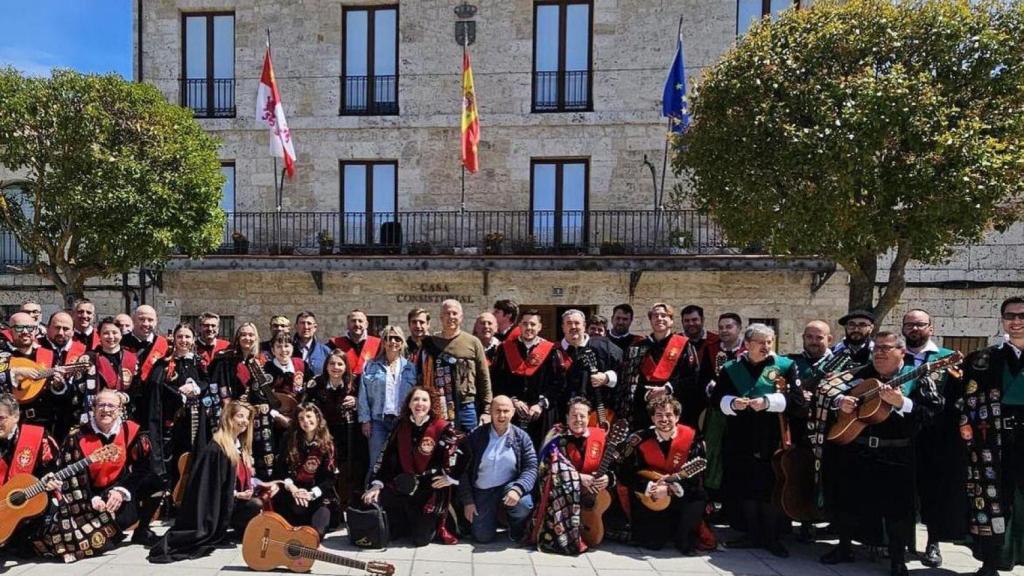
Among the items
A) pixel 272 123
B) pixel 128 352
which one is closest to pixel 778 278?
pixel 272 123

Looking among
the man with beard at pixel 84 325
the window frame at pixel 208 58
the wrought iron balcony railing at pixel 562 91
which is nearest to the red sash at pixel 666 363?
the man with beard at pixel 84 325

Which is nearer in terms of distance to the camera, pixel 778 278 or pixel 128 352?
pixel 128 352

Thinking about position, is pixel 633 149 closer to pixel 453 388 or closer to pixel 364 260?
pixel 364 260

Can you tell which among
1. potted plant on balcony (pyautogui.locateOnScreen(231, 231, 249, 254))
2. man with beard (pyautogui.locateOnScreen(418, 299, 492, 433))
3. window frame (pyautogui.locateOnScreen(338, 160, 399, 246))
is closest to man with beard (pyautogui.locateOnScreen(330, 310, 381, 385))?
man with beard (pyautogui.locateOnScreen(418, 299, 492, 433))

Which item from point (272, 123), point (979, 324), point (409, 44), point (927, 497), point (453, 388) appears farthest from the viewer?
point (409, 44)

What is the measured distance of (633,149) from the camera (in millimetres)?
13320

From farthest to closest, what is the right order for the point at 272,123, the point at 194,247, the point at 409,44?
the point at 409,44, the point at 272,123, the point at 194,247

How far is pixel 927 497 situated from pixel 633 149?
30.4 ft

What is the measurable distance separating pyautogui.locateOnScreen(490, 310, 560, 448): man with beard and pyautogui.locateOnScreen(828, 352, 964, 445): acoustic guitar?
2334mm

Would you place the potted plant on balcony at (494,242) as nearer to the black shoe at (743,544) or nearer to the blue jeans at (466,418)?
the blue jeans at (466,418)

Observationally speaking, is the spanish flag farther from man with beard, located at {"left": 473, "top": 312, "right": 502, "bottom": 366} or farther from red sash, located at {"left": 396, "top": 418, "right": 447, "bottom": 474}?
red sash, located at {"left": 396, "top": 418, "right": 447, "bottom": 474}

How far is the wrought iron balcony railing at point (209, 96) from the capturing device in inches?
552

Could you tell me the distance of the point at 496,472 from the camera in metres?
5.46

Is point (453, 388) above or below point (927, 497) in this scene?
above
